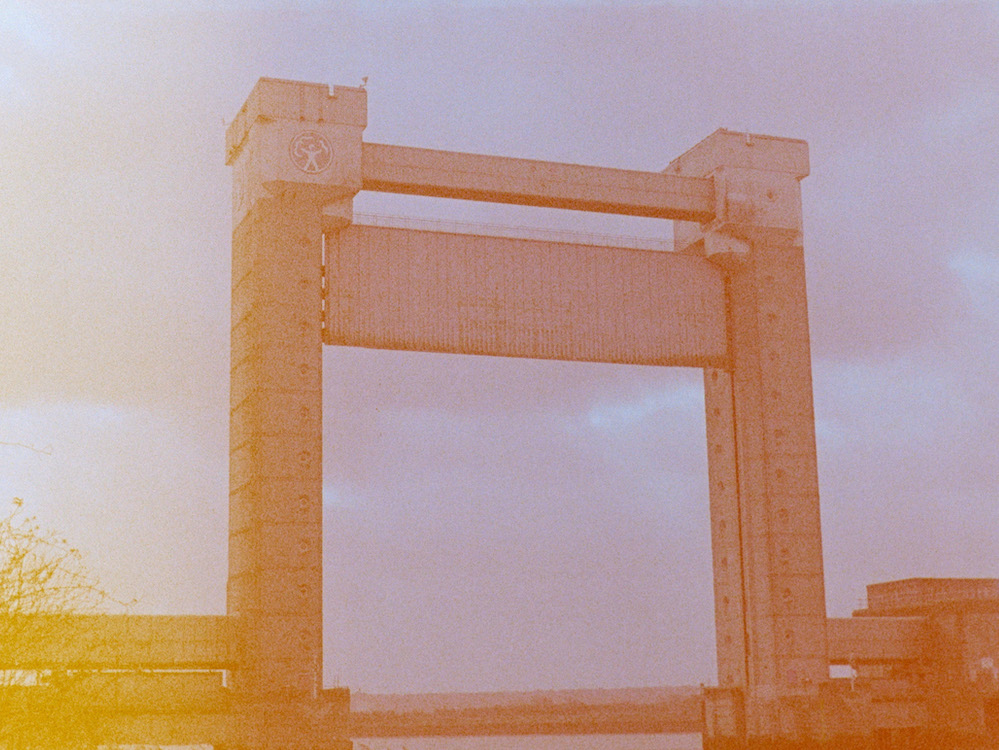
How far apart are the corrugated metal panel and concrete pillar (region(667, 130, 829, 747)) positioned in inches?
84.6

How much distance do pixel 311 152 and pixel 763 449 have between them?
99.9ft

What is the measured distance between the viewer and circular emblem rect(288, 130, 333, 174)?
74.6 meters

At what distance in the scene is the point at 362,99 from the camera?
251 ft

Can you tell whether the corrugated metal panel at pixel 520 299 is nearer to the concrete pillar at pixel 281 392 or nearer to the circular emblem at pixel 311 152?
the concrete pillar at pixel 281 392

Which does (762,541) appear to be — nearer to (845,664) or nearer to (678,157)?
(845,664)

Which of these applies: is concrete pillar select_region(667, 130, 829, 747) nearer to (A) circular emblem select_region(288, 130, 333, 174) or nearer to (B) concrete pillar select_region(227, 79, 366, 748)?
(A) circular emblem select_region(288, 130, 333, 174)

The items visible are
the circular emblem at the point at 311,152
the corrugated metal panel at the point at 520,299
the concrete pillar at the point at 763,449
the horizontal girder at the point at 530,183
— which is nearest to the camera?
the circular emblem at the point at 311,152

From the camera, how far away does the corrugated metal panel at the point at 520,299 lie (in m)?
75.1

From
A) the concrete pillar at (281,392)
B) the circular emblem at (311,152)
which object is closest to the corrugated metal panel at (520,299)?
the concrete pillar at (281,392)

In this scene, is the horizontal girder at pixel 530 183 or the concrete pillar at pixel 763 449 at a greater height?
the horizontal girder at pixel 530 183

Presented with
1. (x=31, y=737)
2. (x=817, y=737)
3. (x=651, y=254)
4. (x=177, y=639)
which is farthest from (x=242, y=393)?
(x=31, y=737)

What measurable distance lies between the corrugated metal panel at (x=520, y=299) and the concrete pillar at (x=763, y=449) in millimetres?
2148

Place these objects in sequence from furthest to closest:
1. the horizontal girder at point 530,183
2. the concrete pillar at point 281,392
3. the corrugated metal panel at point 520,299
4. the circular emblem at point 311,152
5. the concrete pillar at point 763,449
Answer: the concrete pillar at point 763,449 < the horizontal girder at point 530,183 < the corrugated metal panel at point 520,299 < the circular emblem at point 311,152 < the concrete pillar at point 281,392

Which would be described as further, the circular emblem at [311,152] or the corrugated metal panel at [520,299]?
the corrugated metal panel at [520,299]
